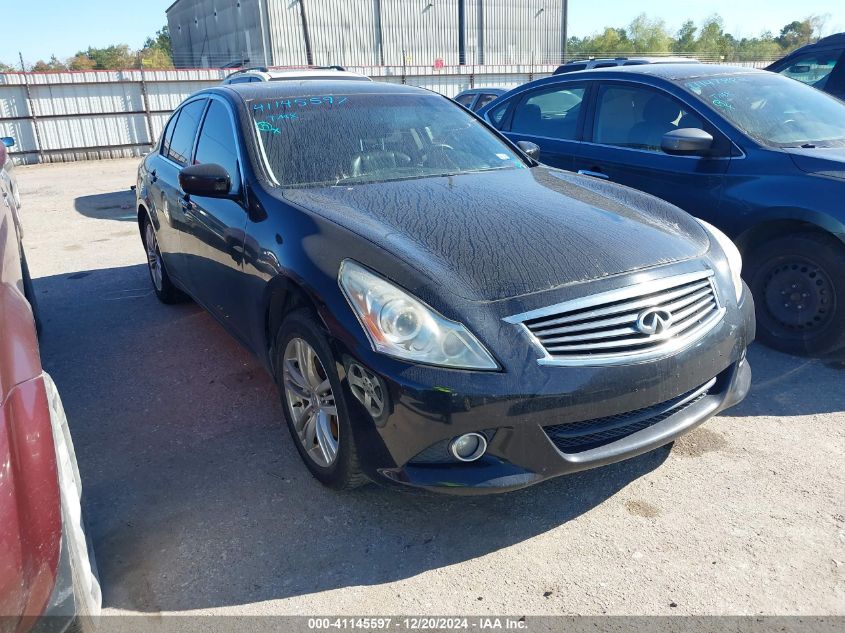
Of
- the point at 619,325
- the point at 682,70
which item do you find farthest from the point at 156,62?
the point at 619,325

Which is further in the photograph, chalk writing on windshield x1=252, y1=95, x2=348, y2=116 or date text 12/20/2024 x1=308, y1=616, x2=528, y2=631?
chalk writing on windshield x1=252, y1=95, x2=348, y2=116

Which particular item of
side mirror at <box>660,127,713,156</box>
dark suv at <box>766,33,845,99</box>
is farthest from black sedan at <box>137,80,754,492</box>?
dark suv at <box>766,33,845,99</box>

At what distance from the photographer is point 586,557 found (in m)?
2.40

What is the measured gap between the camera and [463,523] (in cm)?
262

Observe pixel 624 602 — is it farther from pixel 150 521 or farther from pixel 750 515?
pixel 150 521

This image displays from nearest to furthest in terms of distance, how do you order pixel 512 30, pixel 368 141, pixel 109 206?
pixel 368 141, pixel 109 206, pixel 512 30

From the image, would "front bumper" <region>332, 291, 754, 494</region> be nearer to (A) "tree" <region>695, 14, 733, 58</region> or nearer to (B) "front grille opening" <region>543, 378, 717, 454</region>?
(B) "front grille opening" <region>543, 378, 717, 454</region>

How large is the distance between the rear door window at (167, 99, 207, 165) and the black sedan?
2.55 feet

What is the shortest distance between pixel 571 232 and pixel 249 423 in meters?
1.92

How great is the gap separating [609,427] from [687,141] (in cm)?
250

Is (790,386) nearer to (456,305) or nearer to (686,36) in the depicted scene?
(456,305)

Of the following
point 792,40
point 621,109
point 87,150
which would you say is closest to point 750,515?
point 621,109

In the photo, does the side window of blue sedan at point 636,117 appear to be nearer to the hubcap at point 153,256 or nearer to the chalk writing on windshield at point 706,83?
the chalk writing on windshield at point 706,83

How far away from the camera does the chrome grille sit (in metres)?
2.25
